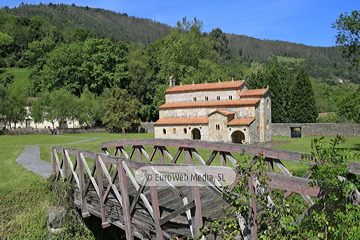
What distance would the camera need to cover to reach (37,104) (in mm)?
46000

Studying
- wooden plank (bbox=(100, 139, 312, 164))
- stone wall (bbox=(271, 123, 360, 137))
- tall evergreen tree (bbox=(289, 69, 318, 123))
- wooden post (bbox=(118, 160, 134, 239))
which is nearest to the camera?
wooden plank (bbox=(100, 139, 312, 164))

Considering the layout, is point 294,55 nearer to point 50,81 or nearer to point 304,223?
point 50,81

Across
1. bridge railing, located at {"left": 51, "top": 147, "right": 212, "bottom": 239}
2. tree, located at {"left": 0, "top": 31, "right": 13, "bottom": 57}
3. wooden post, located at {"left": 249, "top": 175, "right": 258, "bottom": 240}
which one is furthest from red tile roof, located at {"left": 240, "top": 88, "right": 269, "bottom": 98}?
tree, located at {"left": 0, "top": 31, "right": 13, "bottom": 57}

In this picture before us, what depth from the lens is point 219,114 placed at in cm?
3528

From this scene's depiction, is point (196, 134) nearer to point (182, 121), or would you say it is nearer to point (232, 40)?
point (182, 121)

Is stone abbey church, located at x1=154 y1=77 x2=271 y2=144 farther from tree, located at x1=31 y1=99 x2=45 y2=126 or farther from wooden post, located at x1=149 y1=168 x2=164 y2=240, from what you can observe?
wooden post, located at x1=149 y1=168 x2=164 y2=240

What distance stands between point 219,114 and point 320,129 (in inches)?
658

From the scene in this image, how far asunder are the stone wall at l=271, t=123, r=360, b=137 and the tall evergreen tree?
574 cm

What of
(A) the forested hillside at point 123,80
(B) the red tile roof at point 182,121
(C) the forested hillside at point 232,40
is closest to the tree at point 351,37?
(A) the forested hillside at point 123,80

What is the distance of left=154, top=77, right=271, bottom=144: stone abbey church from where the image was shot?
A: 114ft

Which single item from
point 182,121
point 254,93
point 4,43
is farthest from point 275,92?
point 4,43

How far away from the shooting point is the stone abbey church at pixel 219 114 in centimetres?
3469

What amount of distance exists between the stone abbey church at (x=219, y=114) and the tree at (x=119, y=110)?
964 cm

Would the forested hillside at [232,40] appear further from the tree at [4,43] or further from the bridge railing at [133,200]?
the bridge railing at [133,200]
